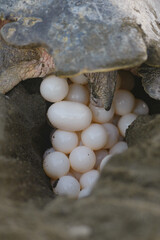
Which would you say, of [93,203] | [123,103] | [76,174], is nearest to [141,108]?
[123,103]

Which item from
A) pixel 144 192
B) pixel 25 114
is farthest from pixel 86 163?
pixel 144 192

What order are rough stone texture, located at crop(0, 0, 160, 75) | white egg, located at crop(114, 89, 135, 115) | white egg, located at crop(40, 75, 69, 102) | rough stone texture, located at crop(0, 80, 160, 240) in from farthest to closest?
white egg, located at crop(114, 89, 135, 115) < white egg, located at crop(40, 75, 69, 102) < rough stone texture, located at crop(0, 0, 160, 75) < rough stone texture, located at crop(0, 80, 160, 240)

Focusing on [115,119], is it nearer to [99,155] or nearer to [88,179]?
[99,155]

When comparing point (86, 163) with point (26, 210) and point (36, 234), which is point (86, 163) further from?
point (36, 234)

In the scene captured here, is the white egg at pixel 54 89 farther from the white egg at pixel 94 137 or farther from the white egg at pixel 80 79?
the white egg at pixel 94 137

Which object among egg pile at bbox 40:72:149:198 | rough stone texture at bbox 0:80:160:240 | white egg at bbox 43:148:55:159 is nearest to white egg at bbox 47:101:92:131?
egg pile at bbox 40:72:149:198

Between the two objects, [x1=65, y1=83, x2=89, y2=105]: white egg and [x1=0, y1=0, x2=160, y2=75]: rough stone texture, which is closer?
[x1=0, y1=0, x2=160, y2=75]: rough stone texture

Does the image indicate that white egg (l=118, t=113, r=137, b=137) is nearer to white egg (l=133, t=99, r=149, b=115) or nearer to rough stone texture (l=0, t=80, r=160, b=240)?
white egg (l=133, t=99, r=149, b=115)

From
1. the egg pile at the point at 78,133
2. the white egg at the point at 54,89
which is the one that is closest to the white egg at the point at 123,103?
the egg pile at the point at 78,133
